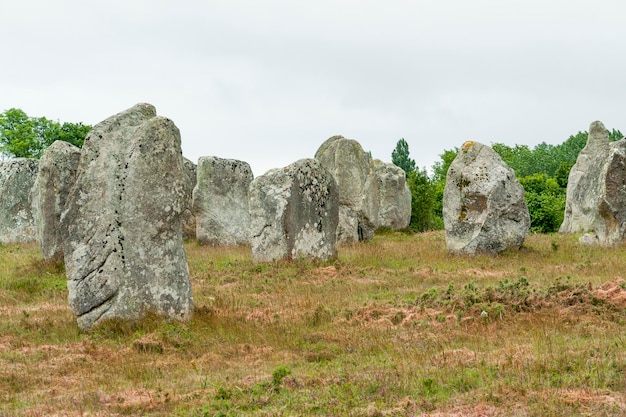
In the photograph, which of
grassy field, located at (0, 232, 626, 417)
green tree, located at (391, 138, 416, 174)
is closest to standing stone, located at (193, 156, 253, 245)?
grassy field, located at (0, 232, 626, 417)

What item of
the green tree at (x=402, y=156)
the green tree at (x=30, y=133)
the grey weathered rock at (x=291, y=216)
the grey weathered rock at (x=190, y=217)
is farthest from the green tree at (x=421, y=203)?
the green tree at (x=402, y=156)

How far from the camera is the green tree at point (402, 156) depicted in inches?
3588

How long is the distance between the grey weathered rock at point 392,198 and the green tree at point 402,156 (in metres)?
49.3

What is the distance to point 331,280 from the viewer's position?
1886cm

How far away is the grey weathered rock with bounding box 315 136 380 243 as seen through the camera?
30500 millimetres

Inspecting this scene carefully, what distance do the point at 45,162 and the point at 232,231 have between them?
395 inches

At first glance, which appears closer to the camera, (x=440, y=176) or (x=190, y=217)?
(x=190, y=217)

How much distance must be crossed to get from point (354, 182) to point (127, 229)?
18.6 metres

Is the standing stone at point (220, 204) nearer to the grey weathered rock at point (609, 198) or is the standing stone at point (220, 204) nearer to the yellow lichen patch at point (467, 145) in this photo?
the yellow lichen patch at point (467, 145)

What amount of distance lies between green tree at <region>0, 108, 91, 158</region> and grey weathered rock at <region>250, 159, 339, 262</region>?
40.7m

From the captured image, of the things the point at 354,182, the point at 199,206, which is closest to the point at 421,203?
the point at 354,182

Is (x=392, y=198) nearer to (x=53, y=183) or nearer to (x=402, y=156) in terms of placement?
(x=53, y=183)

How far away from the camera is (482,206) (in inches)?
928

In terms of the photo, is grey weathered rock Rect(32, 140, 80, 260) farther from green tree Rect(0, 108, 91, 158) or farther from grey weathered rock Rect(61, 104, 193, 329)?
green tree Rect(0, 108, 91, 158)
